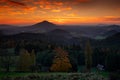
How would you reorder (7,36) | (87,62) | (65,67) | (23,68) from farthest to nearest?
(7,36) → (87,62) → (23,68) → (65,67)

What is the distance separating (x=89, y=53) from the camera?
79812 millimetres

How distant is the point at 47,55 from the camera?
93.5 metres

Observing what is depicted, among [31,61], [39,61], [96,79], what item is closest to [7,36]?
[39,61]

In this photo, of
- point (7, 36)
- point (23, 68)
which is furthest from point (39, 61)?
point (7, 36)

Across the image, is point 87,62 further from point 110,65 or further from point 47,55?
point 47,55

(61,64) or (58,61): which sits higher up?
(58,61)

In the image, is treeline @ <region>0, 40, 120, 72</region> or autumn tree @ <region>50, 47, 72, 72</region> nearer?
autumn tree @ <region>50, 47, 72, 72</region>

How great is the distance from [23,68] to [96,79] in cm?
3735

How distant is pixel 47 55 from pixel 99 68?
2203 cm

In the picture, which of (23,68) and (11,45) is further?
(11,45)

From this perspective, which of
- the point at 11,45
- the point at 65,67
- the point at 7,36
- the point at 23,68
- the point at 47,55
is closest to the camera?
the point at 65,67

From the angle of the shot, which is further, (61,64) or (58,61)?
(58,61)

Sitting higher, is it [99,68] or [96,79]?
[96,79]

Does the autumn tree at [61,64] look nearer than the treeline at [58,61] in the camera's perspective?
Yes
